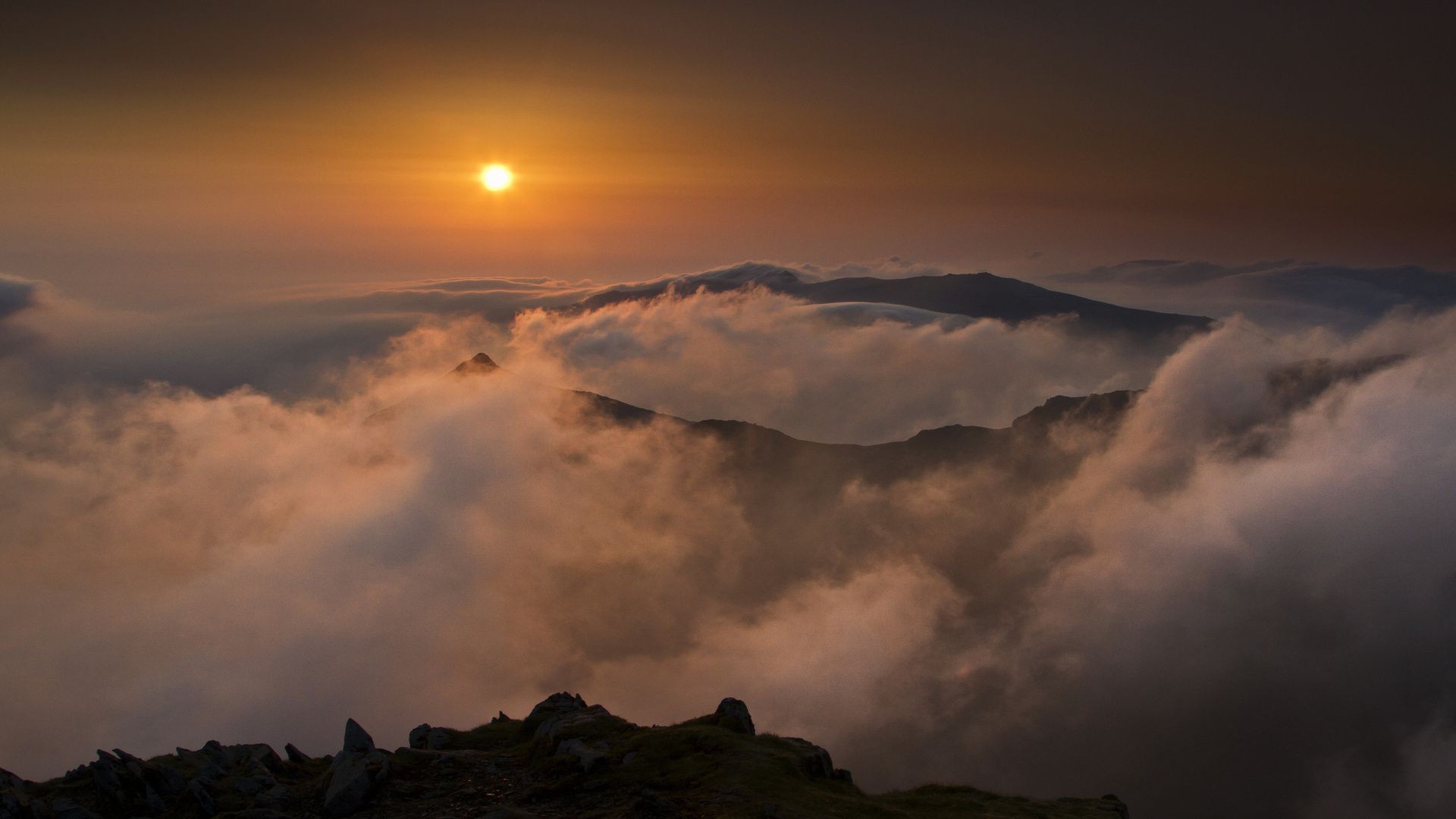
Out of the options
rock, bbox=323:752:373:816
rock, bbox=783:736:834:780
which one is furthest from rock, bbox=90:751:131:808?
rock, bbox=783:736:834:780

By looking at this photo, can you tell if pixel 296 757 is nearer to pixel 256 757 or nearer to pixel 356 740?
pixel 256 757

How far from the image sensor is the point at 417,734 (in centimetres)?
6900

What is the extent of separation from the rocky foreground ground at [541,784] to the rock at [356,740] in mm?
116

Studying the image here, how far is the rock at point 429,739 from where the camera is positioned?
66000 mm

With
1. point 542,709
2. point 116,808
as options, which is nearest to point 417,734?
point 542,709

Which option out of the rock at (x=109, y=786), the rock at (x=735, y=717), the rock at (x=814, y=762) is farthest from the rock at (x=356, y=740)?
the rock at (x=814, y=762)

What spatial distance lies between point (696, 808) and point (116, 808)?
41.2 meters

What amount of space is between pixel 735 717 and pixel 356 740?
29851 millimetres

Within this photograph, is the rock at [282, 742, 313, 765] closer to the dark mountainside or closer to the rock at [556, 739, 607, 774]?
the dark mountainside

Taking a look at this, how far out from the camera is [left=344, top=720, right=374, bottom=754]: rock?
2360 inches

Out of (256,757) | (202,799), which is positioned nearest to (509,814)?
(202,799)

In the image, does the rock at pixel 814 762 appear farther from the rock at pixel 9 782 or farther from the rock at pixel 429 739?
the rock at pixel 9 782

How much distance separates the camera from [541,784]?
50844 mm

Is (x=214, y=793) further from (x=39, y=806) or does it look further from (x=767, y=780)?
(x=767, y=780)
